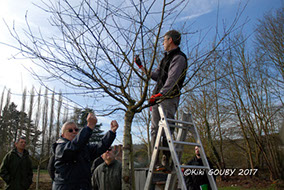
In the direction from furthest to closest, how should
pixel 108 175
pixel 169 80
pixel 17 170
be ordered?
pixel 17 170, pixel 108 175, pixel 169 80

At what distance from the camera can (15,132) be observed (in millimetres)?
31203

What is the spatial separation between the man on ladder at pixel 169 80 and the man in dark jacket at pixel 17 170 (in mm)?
3939

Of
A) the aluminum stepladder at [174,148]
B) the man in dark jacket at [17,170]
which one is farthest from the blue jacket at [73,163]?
the man in dark jacket at [17,170]

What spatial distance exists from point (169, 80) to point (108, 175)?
2.37 m

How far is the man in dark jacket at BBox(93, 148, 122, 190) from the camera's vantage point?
15.1ft

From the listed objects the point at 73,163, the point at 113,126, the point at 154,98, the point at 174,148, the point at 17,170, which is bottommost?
the point at 17,170

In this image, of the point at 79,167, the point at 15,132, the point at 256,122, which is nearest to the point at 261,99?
the point at 256,122

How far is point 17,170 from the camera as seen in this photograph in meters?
5.83

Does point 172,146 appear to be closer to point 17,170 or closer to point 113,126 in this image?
point 113,126

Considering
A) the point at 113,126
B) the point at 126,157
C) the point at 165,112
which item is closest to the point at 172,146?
the point at 126,157

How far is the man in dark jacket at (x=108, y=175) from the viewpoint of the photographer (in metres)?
4.60

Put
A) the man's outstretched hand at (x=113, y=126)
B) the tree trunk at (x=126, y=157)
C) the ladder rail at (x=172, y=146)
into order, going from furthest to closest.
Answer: the man's outstretched hand at (x=113, y=126)
the tree trunk at (x=126, y=157)
the ladder rail at (x=172, y=146)

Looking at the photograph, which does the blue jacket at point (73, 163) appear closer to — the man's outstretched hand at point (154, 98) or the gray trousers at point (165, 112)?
the man's outstretched hand at point (154, 98)

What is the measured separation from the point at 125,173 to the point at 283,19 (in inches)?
579
